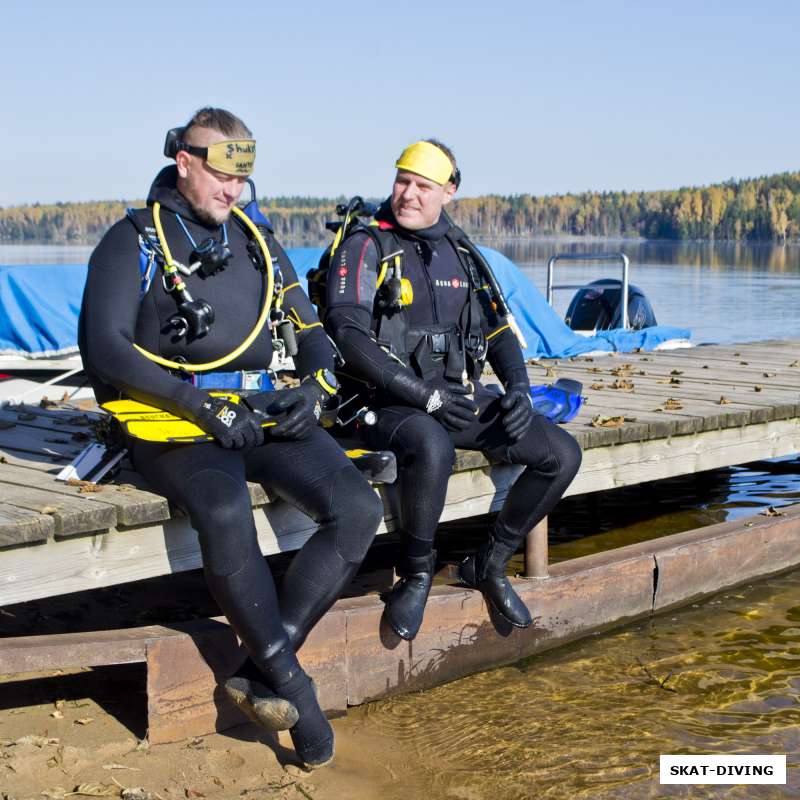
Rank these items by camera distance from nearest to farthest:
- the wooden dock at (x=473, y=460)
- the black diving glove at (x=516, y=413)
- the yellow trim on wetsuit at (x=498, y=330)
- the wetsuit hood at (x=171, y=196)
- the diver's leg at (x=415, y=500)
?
the wooden dock at (x=473, y=460), the wetsuit hood at (x=171, y=196), the diver's leg at (x=415, y=500), the black diving glove at (x=516, y=413), the yellow trim on wetsuit at (x=498, y=330)

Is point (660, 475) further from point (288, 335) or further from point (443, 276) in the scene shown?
point (288, 335)

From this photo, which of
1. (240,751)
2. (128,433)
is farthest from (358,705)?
(128,433)

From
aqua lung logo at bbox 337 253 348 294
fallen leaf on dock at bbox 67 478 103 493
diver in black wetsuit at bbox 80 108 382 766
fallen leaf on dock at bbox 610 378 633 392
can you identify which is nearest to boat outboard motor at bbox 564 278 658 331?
fallen leaf on dock at bbox 610 378 633 392

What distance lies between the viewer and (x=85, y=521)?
4.52 m

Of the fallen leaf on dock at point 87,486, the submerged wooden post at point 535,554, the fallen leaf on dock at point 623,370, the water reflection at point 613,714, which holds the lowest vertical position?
the water reflection at point 613,714

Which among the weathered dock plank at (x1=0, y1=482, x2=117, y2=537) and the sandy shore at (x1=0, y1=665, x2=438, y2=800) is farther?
the weathered dock plank at (x1=0, y1=482, x2=117, y2=537)

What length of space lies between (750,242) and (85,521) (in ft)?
494

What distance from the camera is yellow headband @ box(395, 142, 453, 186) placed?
5.42 m

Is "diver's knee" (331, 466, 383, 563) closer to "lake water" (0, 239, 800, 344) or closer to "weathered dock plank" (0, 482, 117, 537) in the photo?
"weathered dock plank" (0, 482, 117, 537)

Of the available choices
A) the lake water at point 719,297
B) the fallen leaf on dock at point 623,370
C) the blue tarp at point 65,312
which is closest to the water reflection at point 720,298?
the lake water at point 719,297

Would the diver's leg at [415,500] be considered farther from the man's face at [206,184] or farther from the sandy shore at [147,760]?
the man's face at [206,184]

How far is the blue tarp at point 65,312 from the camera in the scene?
41.9ft

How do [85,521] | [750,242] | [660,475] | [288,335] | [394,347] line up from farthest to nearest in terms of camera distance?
[750,242] < [660,475] < [394,347] < [288,335] < [85,521]

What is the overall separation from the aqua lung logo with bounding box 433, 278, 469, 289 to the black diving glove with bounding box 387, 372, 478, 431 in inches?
17.9
